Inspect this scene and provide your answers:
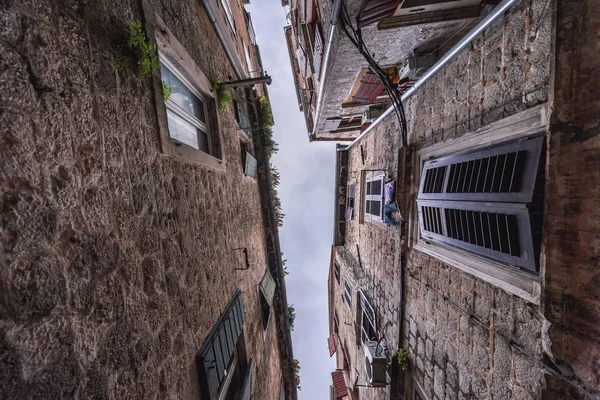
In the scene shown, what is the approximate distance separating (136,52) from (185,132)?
4.67ft

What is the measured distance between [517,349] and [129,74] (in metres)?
4.29

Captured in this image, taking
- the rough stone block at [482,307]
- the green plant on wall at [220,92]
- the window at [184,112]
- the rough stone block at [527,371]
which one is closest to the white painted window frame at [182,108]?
the window at [184,112]

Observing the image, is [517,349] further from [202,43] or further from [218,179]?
[202,43]

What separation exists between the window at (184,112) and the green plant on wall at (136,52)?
72 centimetres

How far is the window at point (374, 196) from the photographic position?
661cm

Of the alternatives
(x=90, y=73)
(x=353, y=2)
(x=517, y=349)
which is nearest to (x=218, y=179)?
(x=90, y=73)

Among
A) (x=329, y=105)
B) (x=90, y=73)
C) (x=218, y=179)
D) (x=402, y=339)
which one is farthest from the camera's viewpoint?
(x=329, y=105)

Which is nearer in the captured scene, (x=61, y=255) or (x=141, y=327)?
(x=61, y=255)

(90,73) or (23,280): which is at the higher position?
(90,73)

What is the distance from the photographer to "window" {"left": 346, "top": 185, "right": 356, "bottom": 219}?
9.48 meters

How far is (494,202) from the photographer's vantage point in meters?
2.82

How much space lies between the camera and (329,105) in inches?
401

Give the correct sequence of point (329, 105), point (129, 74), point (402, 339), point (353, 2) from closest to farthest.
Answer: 1. point (129, 74)
2. point (353, 2)
3. point (402, 339)
4. point (329, 105)

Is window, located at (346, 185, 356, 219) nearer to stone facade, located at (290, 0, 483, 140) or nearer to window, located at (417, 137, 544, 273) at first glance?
stone facade, located at (290, 0, 483, 140)
